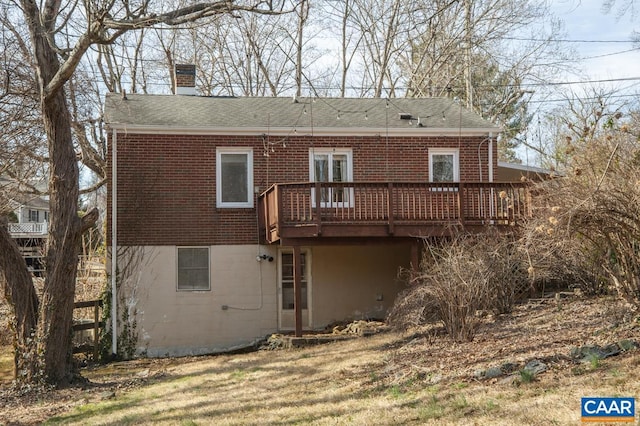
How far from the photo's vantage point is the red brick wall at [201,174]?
17.6 m

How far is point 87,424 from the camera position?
9656mm

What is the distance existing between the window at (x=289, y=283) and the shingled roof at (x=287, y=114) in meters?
3.30

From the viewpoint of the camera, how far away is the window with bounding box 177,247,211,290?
17.8 metres

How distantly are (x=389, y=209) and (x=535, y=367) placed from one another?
754 centimetres

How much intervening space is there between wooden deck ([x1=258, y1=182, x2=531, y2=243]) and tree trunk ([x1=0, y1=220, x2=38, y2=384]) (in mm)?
5129

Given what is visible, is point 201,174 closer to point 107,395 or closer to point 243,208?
point 243,208

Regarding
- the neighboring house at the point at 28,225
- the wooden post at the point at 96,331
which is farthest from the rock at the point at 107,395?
the wooden post at the point at 96,331

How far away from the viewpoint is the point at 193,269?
58.4ft

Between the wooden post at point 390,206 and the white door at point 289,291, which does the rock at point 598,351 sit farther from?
the white door at point 289,291

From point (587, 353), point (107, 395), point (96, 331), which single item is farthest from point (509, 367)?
point (96, 331)

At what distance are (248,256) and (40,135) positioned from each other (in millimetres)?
5716

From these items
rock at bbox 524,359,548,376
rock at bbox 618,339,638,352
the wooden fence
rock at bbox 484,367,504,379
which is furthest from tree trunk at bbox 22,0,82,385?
rock at bbox 618,339,638,352

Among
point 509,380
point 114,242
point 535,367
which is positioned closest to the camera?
point 509,380

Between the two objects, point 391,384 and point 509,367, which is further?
point 391,384
